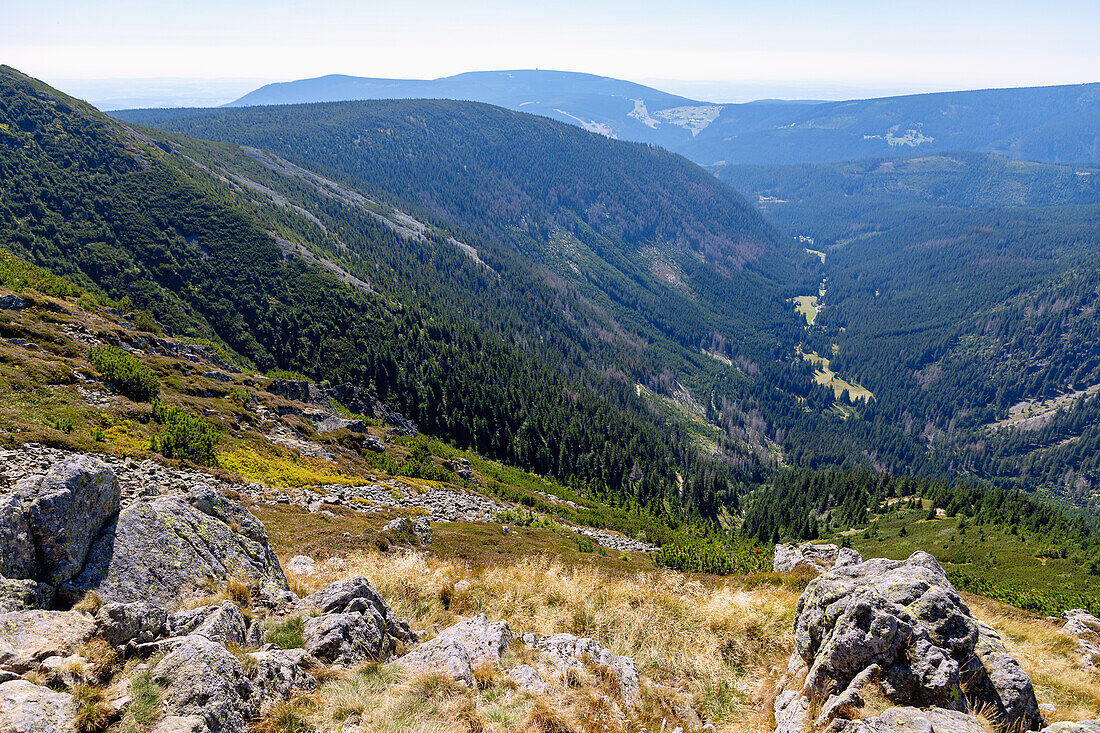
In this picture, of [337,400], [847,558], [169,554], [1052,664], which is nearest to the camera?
[169,554]

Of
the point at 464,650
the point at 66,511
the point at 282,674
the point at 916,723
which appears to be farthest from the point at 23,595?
the point at 916,723

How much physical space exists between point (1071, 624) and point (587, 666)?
22924mm

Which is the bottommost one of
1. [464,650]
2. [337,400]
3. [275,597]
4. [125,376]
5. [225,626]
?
[337,400]

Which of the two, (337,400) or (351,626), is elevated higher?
(351,626)

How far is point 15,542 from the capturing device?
12.4 meters

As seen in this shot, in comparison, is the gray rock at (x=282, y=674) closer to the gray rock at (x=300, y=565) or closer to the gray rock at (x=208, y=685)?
the gray rock at (x=208, y=685)

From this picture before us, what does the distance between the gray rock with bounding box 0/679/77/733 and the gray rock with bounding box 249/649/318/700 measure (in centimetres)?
318

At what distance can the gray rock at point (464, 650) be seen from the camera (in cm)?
1298

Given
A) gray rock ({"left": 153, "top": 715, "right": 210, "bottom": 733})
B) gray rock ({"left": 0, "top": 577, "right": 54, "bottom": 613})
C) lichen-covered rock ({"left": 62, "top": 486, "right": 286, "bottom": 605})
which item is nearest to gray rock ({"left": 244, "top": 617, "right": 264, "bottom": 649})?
lichen-covered rock ({"left": 62, "top": 486, "right": 286, "bottom": 605})

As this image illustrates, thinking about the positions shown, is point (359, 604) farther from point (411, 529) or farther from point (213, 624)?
point (411, 529)

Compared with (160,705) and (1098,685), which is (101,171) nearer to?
(160,705)

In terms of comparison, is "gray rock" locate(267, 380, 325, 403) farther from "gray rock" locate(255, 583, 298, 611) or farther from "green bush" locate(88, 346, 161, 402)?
"gray rock" locate(255, 583, 298, 611)

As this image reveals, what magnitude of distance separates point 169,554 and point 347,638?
6.59m

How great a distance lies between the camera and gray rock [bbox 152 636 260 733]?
9328mm
